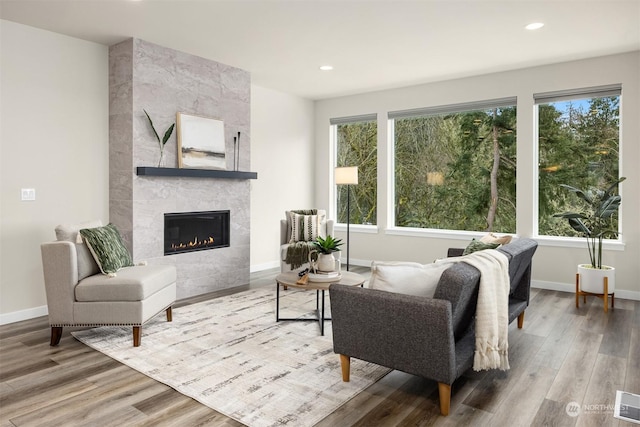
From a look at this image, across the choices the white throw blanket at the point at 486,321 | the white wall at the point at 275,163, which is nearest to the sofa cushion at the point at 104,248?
the white throw blanket at the point at 486,321

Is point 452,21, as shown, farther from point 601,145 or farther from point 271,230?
point 271,230

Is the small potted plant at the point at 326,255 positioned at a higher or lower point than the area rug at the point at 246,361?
higher

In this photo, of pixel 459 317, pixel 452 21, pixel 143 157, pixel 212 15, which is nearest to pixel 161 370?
pixel 459 317

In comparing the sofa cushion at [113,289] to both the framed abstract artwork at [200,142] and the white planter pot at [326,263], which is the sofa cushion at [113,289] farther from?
the framed abstract artwork at [200,142]

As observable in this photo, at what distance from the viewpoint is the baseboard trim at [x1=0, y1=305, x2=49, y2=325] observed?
3.73m

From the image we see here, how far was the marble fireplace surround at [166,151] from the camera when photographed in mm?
4191

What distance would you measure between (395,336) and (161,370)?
155 cm

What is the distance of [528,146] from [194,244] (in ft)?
13.7

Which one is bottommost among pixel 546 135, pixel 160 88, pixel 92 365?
pixel 92 365

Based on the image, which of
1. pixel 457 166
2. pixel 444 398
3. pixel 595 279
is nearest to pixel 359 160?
pixel 457 166

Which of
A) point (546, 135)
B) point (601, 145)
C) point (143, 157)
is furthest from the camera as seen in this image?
point (546, 135)

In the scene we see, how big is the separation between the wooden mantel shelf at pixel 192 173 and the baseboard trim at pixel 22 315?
1.55 m

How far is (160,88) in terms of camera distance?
14.4 ft

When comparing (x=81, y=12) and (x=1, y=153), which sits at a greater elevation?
(x=81, y=12)
